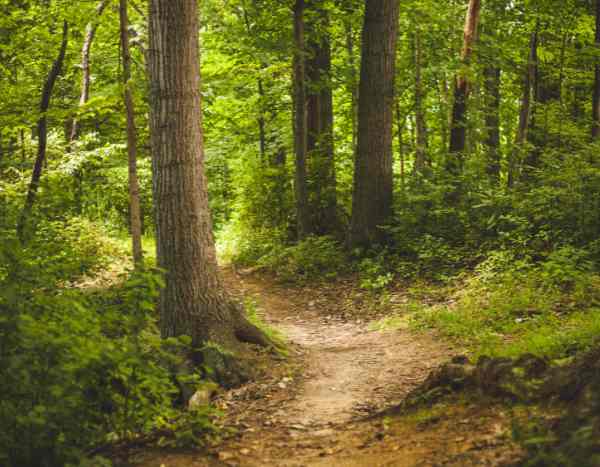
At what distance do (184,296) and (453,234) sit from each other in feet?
22.4

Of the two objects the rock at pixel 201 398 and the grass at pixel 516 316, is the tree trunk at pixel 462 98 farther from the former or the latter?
the rock at pixel 201 398

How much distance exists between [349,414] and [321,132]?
37.8 feet

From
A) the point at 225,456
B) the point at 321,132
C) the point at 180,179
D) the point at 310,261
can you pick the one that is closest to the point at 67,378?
the point at 225,456

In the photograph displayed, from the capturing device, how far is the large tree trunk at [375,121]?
11.6 metres

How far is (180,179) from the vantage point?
6.34 metres

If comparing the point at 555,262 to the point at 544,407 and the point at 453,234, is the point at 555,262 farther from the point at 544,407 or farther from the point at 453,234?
the point at 544,407

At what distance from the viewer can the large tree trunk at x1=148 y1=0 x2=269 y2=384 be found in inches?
245

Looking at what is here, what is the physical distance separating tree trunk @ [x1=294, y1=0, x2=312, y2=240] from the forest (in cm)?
5

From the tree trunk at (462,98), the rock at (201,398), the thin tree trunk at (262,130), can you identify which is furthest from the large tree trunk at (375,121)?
the rock at (201,398)

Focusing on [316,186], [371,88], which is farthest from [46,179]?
[371,88]

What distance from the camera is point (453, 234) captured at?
11484 millimetres

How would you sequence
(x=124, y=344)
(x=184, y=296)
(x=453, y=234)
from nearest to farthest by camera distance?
(x=124, y=344) < (x=184, y=296) < (x=453, y=234)

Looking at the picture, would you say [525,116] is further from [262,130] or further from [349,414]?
[349,414]

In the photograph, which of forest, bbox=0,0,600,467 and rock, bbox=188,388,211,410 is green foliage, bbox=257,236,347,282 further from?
rock, bbox=188,388,211,410
